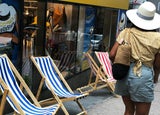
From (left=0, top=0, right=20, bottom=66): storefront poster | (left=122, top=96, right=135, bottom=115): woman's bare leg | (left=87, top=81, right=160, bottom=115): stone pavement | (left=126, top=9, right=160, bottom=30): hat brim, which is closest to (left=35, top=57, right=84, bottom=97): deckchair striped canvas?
(left=0, top=0, right=20, bottom=66): storefront poster

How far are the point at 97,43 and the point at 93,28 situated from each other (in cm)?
54

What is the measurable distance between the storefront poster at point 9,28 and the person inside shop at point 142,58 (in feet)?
7.45

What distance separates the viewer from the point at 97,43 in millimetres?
9977

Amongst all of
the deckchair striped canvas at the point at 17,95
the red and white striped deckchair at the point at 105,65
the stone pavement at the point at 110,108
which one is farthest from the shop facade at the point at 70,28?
the deckchair striped canvas at the point at 17,95

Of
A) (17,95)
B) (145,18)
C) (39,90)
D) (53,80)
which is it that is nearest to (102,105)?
(53,80)

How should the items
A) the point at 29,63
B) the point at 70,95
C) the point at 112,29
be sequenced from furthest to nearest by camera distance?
the point at 112,29, the point at 29,63, the point at 70,95

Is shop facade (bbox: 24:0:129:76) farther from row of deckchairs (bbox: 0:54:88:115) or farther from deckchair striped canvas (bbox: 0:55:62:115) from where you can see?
deckchair striped canvas (bbox: 0:55:62:115)

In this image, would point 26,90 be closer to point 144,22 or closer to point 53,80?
point 53,80

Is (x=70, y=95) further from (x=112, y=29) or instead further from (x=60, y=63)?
(x=112, y=29)

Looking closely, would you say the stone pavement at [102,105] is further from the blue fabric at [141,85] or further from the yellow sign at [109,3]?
the blue fabric at [141,85]

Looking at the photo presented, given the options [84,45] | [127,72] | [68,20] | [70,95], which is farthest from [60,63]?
[127,72]

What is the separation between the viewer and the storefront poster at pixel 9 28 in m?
5.58

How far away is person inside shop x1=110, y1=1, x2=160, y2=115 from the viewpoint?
388 cm

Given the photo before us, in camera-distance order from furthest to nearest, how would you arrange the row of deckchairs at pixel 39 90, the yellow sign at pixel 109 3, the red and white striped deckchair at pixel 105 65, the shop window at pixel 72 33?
the yellow sign at pixel 109 3
the red and white striped deckchair at pixel 105 65
the shop window at pixel 72 33
the row of deckchairs at pixel 39 90
